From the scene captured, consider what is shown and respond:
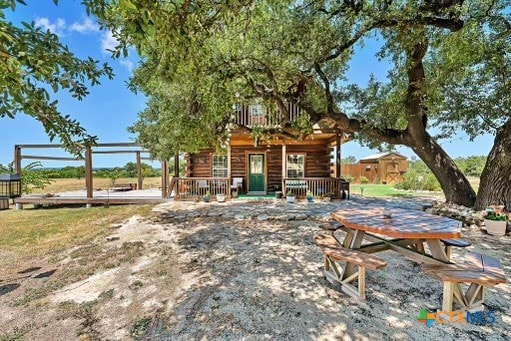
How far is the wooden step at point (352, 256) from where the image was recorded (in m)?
3.01

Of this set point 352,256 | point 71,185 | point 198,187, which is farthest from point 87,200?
point 352,256

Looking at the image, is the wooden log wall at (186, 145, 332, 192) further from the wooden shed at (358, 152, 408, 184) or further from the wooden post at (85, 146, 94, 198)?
the wooden shed at (358, 152, 408, 184)

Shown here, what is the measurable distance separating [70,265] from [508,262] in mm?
7590

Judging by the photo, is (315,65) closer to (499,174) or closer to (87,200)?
(499,174)

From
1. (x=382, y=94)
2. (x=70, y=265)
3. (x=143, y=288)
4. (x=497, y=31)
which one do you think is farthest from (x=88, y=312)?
(x=382, y=94)

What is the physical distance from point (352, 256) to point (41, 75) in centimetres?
352

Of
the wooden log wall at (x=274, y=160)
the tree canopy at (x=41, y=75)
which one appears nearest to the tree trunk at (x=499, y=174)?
the wooden log wall at (x=274, y=160)

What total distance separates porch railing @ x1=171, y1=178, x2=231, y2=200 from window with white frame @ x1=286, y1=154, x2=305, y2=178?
3.65 meters

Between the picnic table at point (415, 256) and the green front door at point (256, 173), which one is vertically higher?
the green front door at point (256, 173)

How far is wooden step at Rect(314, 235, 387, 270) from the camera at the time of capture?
3.01 metres

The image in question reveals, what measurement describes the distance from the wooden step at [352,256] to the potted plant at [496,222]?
15.8ft

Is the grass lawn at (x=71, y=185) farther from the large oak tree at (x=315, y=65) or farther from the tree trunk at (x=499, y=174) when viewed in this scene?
the tree trunk at (x=499, y=174)

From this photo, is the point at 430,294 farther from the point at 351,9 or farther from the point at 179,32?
the point at 351,9

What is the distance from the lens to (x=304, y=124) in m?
9.98
